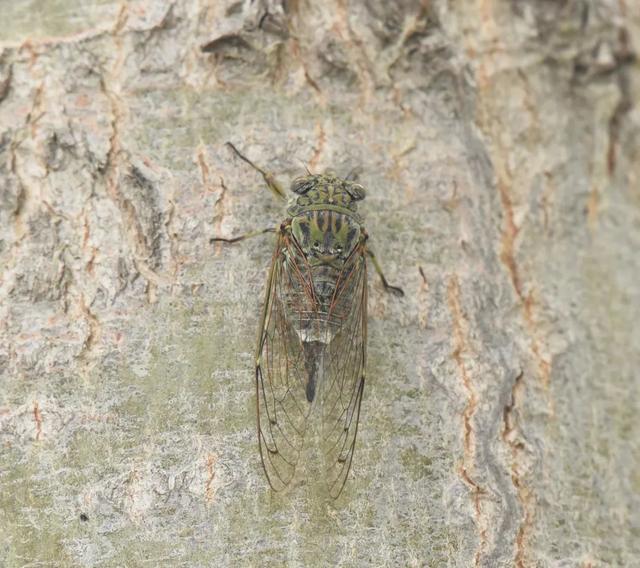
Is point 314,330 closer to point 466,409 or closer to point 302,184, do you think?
point 302,184

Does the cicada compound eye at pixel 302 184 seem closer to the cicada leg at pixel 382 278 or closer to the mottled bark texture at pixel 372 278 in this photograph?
the mottled bark texture at pixel 372 278

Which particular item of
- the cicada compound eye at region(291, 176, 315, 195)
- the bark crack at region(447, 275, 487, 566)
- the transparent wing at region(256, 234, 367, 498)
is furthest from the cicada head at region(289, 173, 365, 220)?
the bark crack at region(447, 275, 487, 566)

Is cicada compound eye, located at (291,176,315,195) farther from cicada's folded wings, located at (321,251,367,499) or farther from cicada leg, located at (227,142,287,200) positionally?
cicada's folded wings, located at (321,251,367,499)

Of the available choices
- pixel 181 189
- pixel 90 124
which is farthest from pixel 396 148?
pixel 90 124

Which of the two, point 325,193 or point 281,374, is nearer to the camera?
point 281,374

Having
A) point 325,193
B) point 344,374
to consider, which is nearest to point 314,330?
point 344,374

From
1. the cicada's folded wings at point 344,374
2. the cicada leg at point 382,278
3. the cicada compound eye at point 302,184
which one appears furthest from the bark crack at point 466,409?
the cicada compound eye at point 302,184
